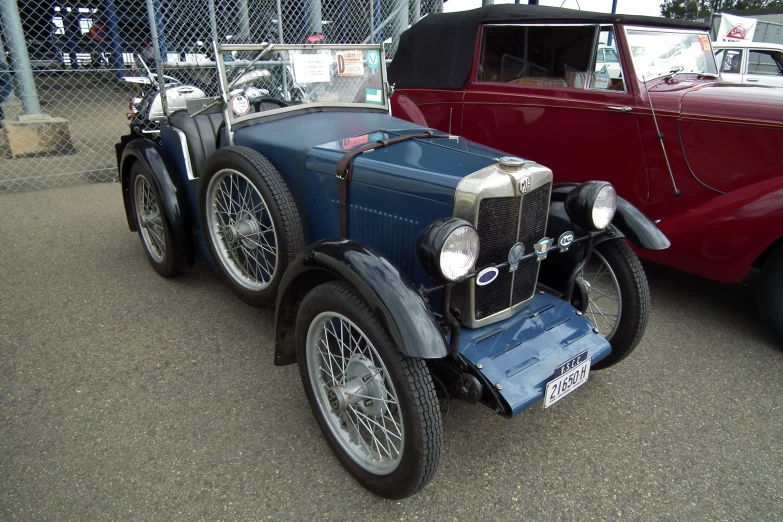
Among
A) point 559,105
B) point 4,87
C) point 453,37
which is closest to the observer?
point 559,105

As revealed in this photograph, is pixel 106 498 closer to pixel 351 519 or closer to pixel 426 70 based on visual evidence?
pixel 351 519

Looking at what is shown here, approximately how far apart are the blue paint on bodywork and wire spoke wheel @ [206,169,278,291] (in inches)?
44.4

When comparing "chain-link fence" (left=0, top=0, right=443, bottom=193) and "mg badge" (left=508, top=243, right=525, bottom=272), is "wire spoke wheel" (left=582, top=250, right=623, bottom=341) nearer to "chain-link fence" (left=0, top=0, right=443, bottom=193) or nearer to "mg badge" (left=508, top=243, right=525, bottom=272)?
"mg badge" (left=508, top=243, right=525, bottom=272)

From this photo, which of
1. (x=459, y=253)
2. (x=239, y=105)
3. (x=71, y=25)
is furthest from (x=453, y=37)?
(x=71, y=25)

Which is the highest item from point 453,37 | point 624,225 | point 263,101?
point 453,37

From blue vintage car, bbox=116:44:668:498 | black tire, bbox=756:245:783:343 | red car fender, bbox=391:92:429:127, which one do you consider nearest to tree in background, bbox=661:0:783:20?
red car fender, bbox=391:92:429:127

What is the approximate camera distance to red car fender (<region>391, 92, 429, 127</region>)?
13.3ft

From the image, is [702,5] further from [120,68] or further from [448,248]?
[448,248]

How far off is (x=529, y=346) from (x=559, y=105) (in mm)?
2361

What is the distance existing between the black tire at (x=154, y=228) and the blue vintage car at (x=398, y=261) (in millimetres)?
433

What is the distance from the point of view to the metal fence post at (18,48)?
5762mm

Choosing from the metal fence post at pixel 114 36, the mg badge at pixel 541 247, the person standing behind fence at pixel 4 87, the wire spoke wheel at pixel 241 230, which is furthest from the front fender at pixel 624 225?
the metal fence post at pixel 114 36

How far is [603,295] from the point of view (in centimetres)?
288

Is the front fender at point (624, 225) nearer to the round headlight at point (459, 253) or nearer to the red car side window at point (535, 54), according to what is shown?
the round headlight at point (459, 253)
